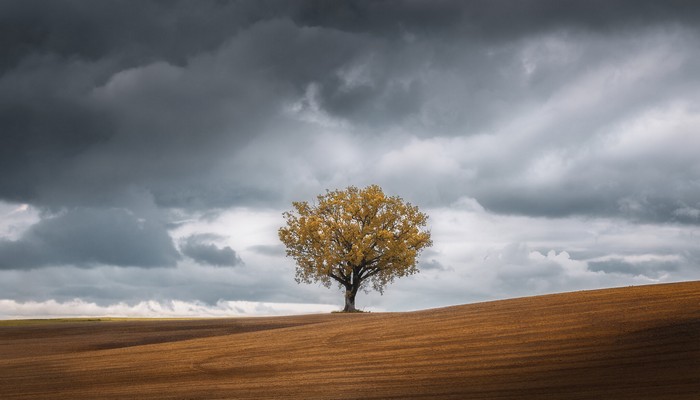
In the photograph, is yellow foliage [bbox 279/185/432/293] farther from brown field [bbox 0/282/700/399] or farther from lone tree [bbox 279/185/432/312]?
brown field [bbox 0/282/700/399]

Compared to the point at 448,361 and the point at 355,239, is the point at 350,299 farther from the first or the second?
the point at 448,361

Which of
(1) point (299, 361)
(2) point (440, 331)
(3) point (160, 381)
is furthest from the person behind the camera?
(2) point (440, 331)

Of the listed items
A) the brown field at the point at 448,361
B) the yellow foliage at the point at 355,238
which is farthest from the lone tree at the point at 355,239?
the brown field at the point at 448,361

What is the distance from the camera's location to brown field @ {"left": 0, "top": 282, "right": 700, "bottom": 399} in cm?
598

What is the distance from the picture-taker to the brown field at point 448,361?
5980mm

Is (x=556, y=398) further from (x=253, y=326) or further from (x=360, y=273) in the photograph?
(x=360, y=273)

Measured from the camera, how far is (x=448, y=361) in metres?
7.66

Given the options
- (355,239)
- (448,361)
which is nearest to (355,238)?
(355,239)

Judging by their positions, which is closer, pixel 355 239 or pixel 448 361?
pixel 448 361

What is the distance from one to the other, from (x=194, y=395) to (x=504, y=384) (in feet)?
11.8

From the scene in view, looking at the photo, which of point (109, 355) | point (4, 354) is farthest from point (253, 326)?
Answer: point (109, 355)

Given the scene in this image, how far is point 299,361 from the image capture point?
9.20 metres

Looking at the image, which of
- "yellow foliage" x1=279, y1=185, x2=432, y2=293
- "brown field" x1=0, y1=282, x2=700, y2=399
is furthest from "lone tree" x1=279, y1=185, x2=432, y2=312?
"brown field" x1=0, y1=282, x2=700, y2=399

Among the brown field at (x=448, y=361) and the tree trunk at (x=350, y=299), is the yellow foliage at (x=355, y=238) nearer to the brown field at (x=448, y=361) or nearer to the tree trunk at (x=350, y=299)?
the tree trunk at (x=350, y=299)
